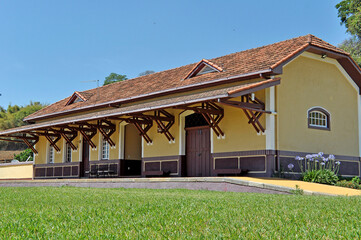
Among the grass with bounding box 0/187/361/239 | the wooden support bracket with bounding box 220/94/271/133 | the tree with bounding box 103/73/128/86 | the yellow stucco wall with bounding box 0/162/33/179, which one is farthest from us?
the tree with bounding box 103/73/128/86

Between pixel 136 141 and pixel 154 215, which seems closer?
pixel 154 215

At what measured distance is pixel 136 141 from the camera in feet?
74.4

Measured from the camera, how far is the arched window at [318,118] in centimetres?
1742

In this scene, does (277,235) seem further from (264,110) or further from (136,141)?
(136,141)

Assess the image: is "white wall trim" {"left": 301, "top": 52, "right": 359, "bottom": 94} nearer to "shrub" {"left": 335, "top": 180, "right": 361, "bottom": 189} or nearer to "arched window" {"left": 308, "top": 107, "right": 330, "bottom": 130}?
"arched window" {"left": 308, "top": 107, "right": 330, "bottom": 130}

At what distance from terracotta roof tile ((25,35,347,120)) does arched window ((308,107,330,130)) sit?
7.87ft

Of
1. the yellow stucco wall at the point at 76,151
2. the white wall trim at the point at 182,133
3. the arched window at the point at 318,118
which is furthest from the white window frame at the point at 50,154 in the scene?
the arched window at the point at 318,118

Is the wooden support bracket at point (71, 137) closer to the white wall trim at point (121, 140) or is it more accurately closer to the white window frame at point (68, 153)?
the white window frame at point (68, 153)

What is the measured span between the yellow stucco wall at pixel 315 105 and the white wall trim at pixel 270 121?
0.25 meters

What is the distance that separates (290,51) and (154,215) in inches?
452

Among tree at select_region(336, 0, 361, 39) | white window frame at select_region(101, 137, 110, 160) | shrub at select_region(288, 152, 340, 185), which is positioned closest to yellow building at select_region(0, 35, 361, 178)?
white window frame at select_region(101, 137, 110, 160)

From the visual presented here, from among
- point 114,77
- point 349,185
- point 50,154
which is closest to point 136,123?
point 349,185

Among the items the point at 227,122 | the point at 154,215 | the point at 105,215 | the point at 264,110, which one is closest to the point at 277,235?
the point at 154,215

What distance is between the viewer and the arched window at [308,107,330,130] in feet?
57.2
